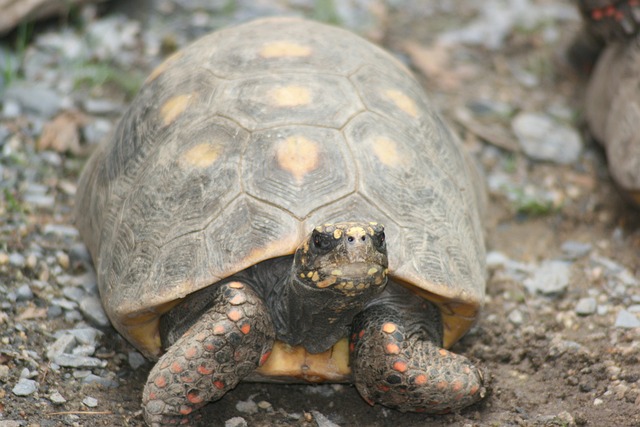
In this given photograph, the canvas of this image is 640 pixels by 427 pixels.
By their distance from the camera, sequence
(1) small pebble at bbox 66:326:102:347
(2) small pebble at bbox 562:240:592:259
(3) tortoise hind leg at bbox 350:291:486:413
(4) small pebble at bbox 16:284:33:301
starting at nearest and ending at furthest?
(3) tortoise hind leg at bbox 350:291:486:413
(1) small pebble at bbox 66:326:102:347
(4) small pebble at bbox 16:284:33:301
(2) small pebble at bbox 562:240:592:259

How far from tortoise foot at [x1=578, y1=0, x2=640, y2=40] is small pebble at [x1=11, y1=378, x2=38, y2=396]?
→ 475cm

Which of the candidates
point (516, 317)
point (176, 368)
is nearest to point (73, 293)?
point (176, 368)

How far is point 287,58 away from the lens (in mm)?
4867

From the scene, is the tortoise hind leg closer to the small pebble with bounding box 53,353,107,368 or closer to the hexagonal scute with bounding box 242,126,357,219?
the hexagonal scute with bounding box 242,126,357,219

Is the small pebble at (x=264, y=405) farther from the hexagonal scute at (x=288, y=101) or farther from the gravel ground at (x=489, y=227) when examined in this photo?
the hexagonal scute at (x=288, y=101)

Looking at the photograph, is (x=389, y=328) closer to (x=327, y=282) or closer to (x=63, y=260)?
(x=327, y=282)

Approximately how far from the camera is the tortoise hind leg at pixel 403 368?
13.4 feet

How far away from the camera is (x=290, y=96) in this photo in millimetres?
4574

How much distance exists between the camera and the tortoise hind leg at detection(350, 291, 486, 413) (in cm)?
408

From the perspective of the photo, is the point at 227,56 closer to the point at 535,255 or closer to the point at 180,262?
the point at 180,262

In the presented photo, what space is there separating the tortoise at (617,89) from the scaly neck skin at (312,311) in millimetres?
2581

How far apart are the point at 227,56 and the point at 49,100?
234 cm

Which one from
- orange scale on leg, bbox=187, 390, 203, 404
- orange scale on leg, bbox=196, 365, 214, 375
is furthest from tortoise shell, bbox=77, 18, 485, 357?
orange scale on leg, bbox=187, 390, 203, 404

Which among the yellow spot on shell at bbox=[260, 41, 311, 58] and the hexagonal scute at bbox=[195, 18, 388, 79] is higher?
the yellow spot on shell at bbox=[260, 41, 311, 58]
